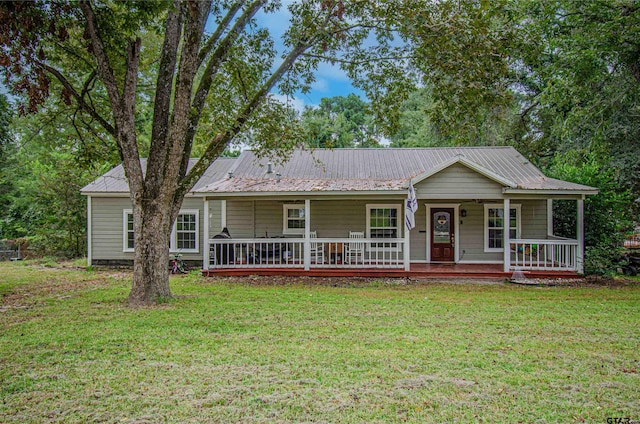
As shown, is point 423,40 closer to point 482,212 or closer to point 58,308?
point 482,212

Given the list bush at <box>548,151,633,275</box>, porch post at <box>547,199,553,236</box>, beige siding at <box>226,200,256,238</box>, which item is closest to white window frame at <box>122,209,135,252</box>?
beige siding at <box>226,200,256,238</box>

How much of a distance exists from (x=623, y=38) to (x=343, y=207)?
336 inches

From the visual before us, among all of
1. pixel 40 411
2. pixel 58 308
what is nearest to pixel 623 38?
pixel 40 411

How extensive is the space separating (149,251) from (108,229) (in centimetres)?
794

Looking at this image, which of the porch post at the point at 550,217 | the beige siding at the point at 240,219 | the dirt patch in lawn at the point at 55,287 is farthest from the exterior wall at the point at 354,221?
the dirt patch in lawn at the point at 55,287

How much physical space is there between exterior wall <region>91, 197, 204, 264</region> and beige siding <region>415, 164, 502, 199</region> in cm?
804

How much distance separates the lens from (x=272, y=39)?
1025 cm

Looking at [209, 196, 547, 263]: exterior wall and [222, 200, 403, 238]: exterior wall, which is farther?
[222, 200, 403, 238]: exterior wall

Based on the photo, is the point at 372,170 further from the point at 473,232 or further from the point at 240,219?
the point at 240,219

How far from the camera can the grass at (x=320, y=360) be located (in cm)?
357

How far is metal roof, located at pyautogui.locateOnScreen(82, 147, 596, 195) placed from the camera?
38.2 ft

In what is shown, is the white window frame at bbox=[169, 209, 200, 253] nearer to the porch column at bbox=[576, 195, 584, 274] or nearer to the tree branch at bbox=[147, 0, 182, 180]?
the tree branch at bbox=[147, 0, 182, 180]

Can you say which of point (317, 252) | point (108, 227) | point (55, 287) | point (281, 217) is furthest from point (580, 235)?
point (108, 227)

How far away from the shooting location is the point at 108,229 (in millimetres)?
14602
